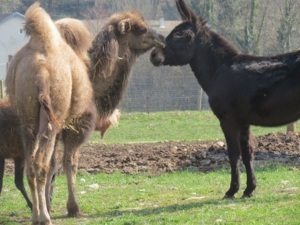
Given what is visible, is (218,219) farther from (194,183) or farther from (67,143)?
(194,183)

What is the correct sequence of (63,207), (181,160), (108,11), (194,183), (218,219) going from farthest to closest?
(108,11)
(181,160)
(194,183)
(63,207)
(218,219)

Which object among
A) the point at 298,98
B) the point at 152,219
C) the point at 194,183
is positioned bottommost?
the point at 194,183

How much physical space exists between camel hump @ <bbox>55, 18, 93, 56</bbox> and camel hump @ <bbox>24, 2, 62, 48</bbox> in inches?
39.5

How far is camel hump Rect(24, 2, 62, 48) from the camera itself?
880cm

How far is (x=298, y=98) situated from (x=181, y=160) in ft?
17.8

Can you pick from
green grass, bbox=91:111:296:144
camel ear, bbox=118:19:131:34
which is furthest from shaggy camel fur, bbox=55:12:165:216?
green grass, bbox=91:111:296:144

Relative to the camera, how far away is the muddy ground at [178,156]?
Result: 1452cm

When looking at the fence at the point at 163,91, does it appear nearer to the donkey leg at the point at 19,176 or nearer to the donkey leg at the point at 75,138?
the donkey leg at the point at 19,176

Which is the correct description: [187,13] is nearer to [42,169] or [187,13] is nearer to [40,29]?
[40,29]

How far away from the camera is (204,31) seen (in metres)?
11.1

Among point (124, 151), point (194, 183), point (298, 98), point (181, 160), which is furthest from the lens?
point (124, 151)

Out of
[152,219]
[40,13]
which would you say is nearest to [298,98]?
[152,219]

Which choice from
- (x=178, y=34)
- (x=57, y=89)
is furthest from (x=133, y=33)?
(x=57, y=89)

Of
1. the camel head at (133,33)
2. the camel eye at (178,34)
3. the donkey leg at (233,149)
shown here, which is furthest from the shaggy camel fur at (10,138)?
the donkey leg at (233,149)
